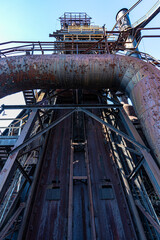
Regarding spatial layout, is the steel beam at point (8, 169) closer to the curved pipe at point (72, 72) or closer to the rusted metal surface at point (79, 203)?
the curved pipe at point (72, 72)

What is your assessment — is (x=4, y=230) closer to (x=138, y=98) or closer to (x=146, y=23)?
(x=138, y=98)

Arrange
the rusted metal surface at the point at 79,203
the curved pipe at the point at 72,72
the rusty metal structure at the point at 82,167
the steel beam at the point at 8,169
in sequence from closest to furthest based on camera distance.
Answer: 1. the steel beam at the point at 8,169
2. the rusty metal structure at the point at 82,167
3. the rusted metal surface at the point at 79,203
4. the curved pipe at the point at 72,72

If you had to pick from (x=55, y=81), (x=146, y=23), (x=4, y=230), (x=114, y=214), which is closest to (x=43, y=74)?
(x=55, y=81)

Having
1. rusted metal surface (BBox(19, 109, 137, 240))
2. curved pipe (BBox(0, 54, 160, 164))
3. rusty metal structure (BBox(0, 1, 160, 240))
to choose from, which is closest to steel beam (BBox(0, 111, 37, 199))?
rusty metal structure (BBox(0, 1, 160, 240))

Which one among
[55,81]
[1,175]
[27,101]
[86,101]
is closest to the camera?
[1,175]

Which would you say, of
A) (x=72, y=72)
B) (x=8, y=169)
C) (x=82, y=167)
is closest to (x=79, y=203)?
(x=82, y=167)

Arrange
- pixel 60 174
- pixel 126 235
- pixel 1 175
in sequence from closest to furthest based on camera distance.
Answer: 1. pixel 1 175
2. pixel 126 235
3. pixel 60 174

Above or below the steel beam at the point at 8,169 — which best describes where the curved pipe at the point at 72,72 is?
above

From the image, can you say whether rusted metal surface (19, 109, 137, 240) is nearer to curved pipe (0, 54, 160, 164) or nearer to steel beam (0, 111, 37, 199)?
steel beam (0, 111, 37, 199)

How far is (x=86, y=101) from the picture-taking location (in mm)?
8406

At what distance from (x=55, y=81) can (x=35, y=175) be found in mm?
3204

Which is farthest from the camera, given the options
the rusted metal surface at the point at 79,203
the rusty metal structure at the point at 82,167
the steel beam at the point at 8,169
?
the rusted metal surface at the point at 79,203

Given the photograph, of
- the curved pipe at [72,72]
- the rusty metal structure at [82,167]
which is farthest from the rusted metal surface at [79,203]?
the curved pipe at [72,72]

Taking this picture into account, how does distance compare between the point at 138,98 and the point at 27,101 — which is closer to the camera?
the point at 138,98
